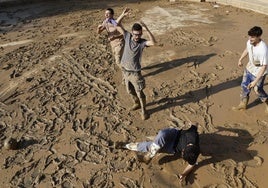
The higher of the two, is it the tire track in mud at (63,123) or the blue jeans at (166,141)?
the blue jeans at (166,141)

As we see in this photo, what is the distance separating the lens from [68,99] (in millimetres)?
7234

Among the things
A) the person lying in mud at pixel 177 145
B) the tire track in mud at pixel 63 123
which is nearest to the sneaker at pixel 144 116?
the tire track in mud at pixel 63 123

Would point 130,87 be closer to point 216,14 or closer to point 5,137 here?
point 5,137

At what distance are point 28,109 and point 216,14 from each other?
7121 millimetres

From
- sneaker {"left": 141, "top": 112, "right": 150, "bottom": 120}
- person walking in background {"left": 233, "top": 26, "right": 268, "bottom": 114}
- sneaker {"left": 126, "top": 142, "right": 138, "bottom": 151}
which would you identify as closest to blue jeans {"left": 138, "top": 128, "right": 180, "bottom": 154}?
sneaker {"left": 126, "top": 142, "right": 138, "bottom": 151}

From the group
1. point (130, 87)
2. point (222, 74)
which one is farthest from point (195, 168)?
point (222, 74)

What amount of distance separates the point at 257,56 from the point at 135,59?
2.01 metres

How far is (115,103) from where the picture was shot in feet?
23.1

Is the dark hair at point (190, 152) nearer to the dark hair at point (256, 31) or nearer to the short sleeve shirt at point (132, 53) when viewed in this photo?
the short sleeve shirt at point (132, 53)

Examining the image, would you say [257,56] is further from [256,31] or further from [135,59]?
[135,59]

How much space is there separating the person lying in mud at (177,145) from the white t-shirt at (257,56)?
166cm

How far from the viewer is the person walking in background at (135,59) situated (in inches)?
230

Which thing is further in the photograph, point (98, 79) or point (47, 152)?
point (98, 79)

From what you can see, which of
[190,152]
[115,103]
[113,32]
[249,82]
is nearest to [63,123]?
[115,103]
